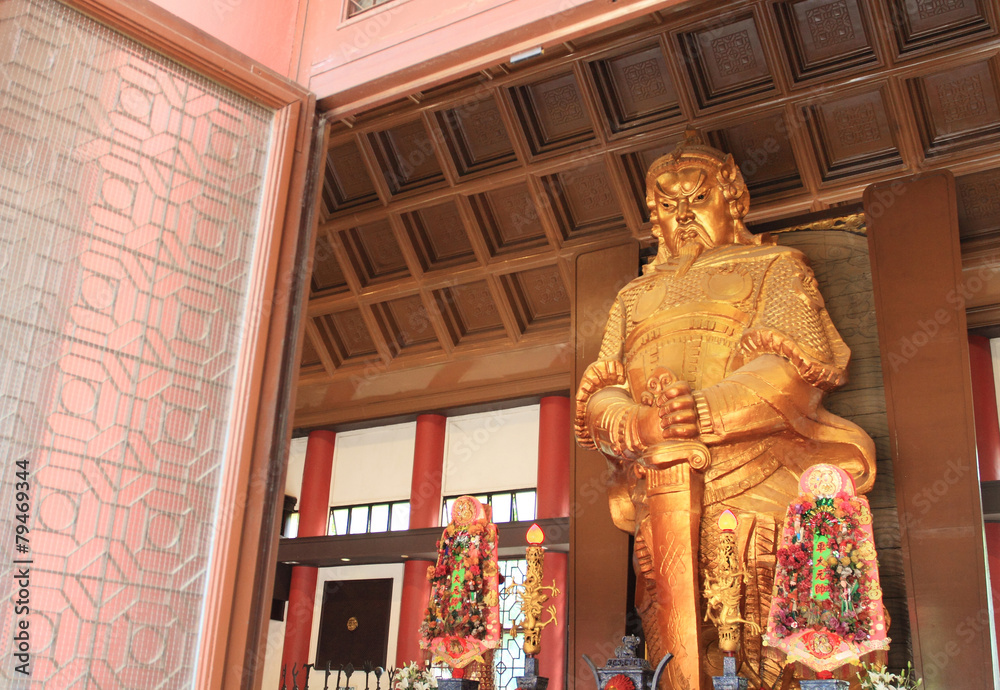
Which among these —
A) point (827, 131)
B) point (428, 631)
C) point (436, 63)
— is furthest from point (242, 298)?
point (827, 131)

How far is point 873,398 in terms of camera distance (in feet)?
14.4

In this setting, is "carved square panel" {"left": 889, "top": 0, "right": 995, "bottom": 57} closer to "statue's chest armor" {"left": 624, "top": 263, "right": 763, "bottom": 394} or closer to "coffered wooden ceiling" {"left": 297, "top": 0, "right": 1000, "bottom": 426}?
"coffered wooden ceiling" {"left": 297, "top": 0, "right": 1000, "bottom": 426}

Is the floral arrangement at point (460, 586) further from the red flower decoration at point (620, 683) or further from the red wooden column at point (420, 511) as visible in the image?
the red wooden column at point (420, 511)

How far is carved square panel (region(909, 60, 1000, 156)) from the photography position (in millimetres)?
4547

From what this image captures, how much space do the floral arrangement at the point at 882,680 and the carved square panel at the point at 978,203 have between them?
2.17 meters

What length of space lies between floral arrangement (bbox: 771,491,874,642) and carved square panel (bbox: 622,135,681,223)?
7.97 ft

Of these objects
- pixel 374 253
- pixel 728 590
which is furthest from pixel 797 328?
pixel 374 253

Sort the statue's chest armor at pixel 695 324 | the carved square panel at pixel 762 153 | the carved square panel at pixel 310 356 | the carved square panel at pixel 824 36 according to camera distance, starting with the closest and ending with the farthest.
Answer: the statue's chest armor at pixel 695 324 → the carved square panel at pixel 824 36 → the carved square panel at pixel 762 153 → the carved square panel at pixel 310 356

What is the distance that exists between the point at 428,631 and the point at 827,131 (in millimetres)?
3178

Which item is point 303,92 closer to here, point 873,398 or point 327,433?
point 873,398

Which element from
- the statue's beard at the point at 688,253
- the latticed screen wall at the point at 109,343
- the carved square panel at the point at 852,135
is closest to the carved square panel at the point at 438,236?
the statue's beard at the point at 688,253

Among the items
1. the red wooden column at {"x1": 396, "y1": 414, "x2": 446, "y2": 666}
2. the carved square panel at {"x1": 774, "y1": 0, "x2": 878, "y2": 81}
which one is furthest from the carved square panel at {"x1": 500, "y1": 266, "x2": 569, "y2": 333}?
the carved square panel at {"x1": 774, "y1": 0, "x2": 878, "y2": 81}

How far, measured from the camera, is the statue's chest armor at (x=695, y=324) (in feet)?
13.9

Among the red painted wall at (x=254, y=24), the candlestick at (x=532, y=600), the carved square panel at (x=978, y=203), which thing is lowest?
the candlestick at (x=532, y=600)
